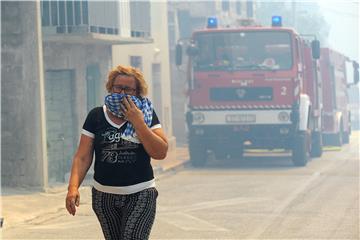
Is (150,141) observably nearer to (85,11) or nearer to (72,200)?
(72,200)

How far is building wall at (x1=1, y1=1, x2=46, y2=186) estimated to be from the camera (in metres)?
17.6

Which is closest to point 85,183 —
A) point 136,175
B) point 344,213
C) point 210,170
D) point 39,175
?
point 39,175

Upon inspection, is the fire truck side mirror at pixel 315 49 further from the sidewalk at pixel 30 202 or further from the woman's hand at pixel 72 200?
the woman's hand at pixel 72 200

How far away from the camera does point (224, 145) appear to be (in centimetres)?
2405

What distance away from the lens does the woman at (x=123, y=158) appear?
667 centimetres

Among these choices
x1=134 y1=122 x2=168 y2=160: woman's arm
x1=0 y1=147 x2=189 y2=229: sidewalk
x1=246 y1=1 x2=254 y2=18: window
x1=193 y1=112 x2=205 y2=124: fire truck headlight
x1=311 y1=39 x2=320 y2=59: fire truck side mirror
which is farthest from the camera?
x1=246 y1=1 x2=254 y2=18: window

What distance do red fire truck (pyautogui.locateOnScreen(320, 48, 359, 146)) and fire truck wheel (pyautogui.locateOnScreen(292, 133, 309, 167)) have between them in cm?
789

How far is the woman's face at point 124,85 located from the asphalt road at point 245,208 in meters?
5.18

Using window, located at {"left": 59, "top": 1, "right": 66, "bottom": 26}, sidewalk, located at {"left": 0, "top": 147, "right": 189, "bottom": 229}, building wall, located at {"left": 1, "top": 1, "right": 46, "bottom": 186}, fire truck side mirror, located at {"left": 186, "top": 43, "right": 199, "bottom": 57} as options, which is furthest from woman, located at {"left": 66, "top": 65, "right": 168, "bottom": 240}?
fire truck side mirror, located at {"left": 186, "top": 43, "right": 199, "bottom": 57}

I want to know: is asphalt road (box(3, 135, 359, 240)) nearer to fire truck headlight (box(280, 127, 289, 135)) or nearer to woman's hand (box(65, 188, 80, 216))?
fire truck headlight (box(280, 127, 289, 135))

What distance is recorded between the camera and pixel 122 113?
672cm

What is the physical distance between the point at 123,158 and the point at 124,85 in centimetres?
50

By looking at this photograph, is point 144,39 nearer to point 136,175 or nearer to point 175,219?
point 175,219

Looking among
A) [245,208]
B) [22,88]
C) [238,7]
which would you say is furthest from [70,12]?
[238,7]
